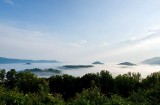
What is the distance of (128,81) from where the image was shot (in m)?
31.7

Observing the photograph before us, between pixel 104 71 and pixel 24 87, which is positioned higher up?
pixel 104 71

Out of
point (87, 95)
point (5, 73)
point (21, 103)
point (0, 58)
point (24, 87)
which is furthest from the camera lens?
point (0, 58)

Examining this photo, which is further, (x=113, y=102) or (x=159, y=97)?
(x=159, y=97)

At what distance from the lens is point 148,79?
30.0 m

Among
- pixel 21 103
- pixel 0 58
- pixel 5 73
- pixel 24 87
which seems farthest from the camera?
pixel 0 58

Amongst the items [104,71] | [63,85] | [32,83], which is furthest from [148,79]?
[32,83]

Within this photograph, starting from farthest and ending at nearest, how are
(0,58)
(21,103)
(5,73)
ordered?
(0,58)
(5,73)
(21,103)

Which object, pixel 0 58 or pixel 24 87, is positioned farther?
pixel 0 58

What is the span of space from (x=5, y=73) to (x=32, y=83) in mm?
7728

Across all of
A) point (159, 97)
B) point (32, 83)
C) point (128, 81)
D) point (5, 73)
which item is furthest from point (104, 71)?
point (159, 97)

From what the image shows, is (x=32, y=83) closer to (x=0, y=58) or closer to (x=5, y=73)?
(x=5, y=73)

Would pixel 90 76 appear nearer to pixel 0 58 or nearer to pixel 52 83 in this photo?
pixel 52 83

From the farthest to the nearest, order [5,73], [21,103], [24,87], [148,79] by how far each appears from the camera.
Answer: [5,73]
[24,87]
[148,79]
[21,103]

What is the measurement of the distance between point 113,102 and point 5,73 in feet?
109
